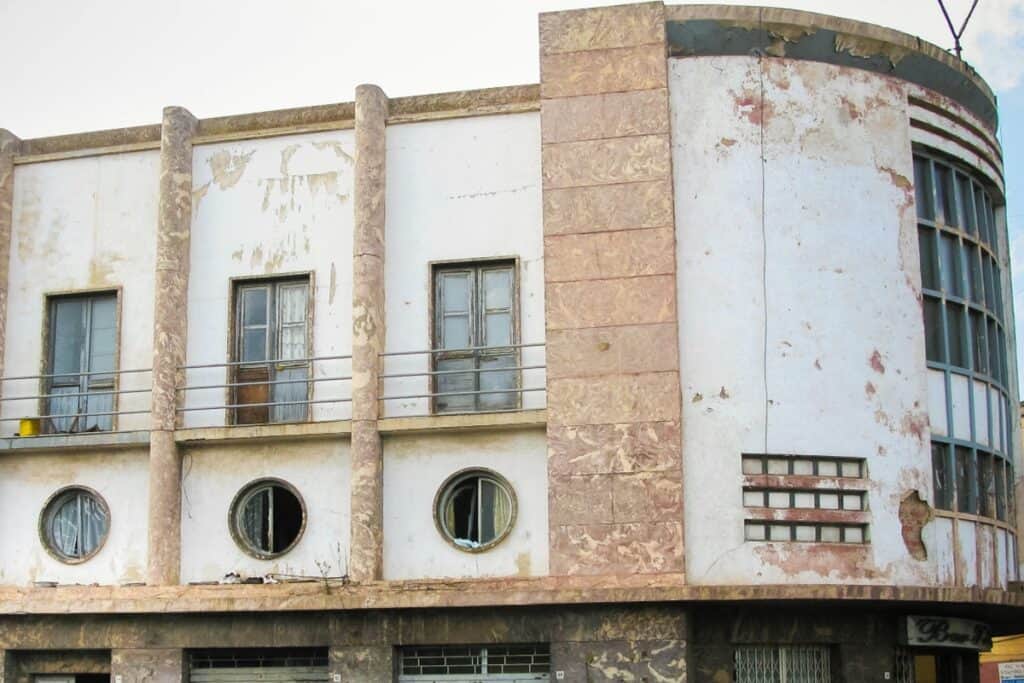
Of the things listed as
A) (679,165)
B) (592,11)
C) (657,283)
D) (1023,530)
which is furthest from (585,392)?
(1023,530)

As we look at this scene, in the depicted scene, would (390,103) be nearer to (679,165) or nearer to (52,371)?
(679,165)

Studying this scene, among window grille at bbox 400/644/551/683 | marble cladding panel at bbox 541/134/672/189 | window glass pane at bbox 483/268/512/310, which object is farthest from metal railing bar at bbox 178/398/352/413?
marble cladding panel at bbox 541/134/672/189

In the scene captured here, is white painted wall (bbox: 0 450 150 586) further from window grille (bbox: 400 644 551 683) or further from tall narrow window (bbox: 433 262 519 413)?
tall narrow window (bbox: 433 262 519 413)

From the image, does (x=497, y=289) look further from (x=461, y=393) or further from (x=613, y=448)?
(x=613, y=448)

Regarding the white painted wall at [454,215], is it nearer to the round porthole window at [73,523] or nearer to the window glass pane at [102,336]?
the window glass pane at [102,336]

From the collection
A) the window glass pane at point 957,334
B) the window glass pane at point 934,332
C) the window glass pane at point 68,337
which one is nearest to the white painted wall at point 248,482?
the window glass pane at point 68,337

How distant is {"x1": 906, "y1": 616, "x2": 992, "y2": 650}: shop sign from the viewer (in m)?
17.8

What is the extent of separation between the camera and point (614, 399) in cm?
1712

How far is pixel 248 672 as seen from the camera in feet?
59.1

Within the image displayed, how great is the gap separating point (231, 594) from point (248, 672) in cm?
100

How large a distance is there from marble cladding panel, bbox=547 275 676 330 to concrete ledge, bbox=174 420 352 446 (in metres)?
2.93

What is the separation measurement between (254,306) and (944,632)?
9664 mm

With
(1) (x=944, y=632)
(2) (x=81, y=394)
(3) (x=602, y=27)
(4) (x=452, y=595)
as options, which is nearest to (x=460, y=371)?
(4) (x=452, y=595)

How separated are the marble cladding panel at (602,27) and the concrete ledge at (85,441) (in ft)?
23.2
